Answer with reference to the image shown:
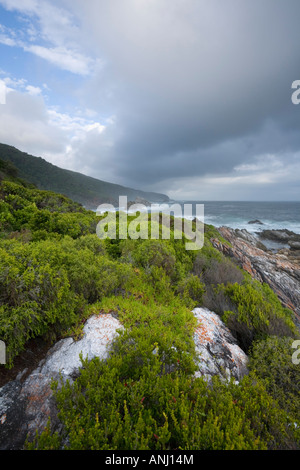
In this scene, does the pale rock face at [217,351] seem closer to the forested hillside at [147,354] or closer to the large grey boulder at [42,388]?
the forested hillside at [147,354]

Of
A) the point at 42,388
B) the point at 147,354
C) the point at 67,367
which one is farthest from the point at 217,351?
the point at 42,388

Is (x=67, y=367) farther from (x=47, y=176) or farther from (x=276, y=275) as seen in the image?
(x=47, y=176)

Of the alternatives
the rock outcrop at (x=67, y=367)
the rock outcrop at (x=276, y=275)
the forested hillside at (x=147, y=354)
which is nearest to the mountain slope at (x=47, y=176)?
the rock outcrop at (x=276, y=275)

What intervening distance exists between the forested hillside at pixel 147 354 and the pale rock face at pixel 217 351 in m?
0.24

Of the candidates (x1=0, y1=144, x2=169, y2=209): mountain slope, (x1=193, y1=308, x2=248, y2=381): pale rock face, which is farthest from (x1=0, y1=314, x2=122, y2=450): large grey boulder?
(x1=0, y1=144, x2=169, y2=209): mountain slope

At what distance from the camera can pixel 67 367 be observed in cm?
319

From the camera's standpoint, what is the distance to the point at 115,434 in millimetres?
2057

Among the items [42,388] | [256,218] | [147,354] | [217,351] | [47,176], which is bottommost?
[217,351]

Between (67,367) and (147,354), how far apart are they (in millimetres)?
1301

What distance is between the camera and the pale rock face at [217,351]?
355cm

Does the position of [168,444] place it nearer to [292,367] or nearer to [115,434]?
[115,434]

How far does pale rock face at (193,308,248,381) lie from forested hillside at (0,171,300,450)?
0.24 metres

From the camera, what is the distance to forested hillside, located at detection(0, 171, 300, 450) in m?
2.18
